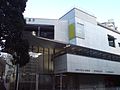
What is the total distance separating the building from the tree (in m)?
4.22

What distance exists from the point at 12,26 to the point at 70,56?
9691 mm

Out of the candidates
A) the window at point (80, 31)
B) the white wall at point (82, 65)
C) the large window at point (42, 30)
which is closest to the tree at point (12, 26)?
the white wall at point (82, 65)

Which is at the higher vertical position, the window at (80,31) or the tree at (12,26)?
the window at (80,31)

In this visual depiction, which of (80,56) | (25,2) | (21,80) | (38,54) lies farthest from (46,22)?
(25,2)

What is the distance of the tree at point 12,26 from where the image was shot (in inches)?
518

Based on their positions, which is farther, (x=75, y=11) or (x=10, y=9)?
(x=75, y=11)

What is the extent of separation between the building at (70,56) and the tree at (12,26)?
4219 millimetres

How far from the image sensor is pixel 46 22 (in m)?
25.2

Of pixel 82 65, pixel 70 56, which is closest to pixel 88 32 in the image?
pixel 82 65

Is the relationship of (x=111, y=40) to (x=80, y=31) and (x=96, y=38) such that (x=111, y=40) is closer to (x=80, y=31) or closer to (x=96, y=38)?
(x=96, y=38)

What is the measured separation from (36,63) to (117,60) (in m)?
12.6

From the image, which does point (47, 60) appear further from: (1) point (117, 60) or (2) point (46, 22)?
(1) point (117, 60)

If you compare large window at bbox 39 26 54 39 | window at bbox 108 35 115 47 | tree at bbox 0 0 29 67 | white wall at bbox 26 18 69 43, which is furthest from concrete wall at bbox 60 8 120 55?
tree at bbox 0 0 29 67

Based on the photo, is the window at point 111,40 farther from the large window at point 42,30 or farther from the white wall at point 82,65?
the large window at point 42,30
